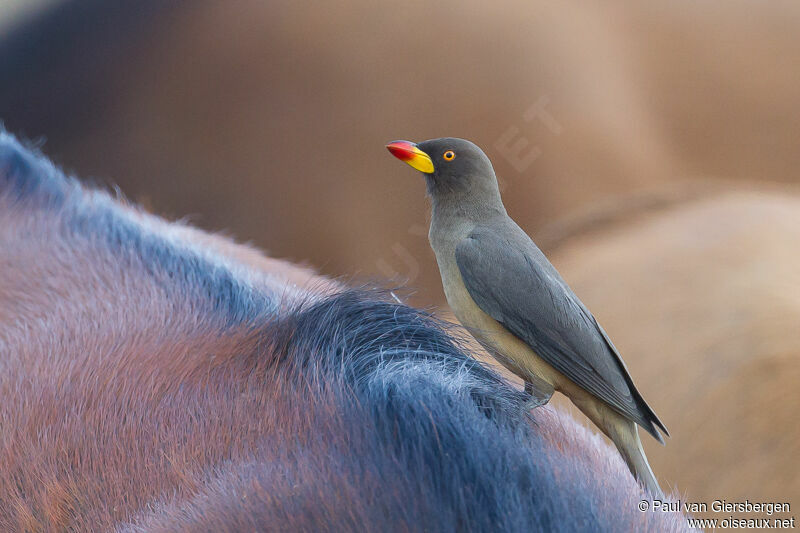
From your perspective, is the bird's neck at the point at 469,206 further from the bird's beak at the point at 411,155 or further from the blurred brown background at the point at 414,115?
the blurred brown background at the point at 414,115

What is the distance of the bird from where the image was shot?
369mm

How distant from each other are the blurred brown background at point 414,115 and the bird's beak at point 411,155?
51cm

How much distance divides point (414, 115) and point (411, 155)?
620 mm

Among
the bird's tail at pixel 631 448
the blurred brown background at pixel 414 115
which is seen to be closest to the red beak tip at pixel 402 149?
the bird's tail at pixel 631 448

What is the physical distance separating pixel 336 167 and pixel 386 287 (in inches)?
22.1

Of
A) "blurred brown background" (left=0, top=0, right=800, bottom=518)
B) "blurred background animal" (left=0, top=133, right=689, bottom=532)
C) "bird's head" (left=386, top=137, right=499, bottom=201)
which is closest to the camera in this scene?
"blurred background animal" (left=0, top=133, right=689, bottom=532)

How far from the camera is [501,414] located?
1.15 feet

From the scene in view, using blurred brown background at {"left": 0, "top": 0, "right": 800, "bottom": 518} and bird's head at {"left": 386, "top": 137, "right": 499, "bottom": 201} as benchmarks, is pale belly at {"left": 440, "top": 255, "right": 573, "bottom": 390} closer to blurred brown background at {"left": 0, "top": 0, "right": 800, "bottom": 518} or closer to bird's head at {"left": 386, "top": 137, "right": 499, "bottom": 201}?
bird's head at {"left": 386, "top": 137, "right": 499, "bottom": 201}

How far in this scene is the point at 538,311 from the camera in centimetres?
37

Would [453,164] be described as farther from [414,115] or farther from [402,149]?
[414,115]

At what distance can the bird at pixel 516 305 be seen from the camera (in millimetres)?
369

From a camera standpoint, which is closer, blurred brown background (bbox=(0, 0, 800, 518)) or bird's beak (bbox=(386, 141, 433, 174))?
bird's beak (bbox=(386, 141, 433, 174))

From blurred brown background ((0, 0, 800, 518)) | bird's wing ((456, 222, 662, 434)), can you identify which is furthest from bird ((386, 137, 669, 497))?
blurred brown background ((0, 0, 800, 518))

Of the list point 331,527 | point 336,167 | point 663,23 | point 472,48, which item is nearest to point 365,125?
point 336,167
